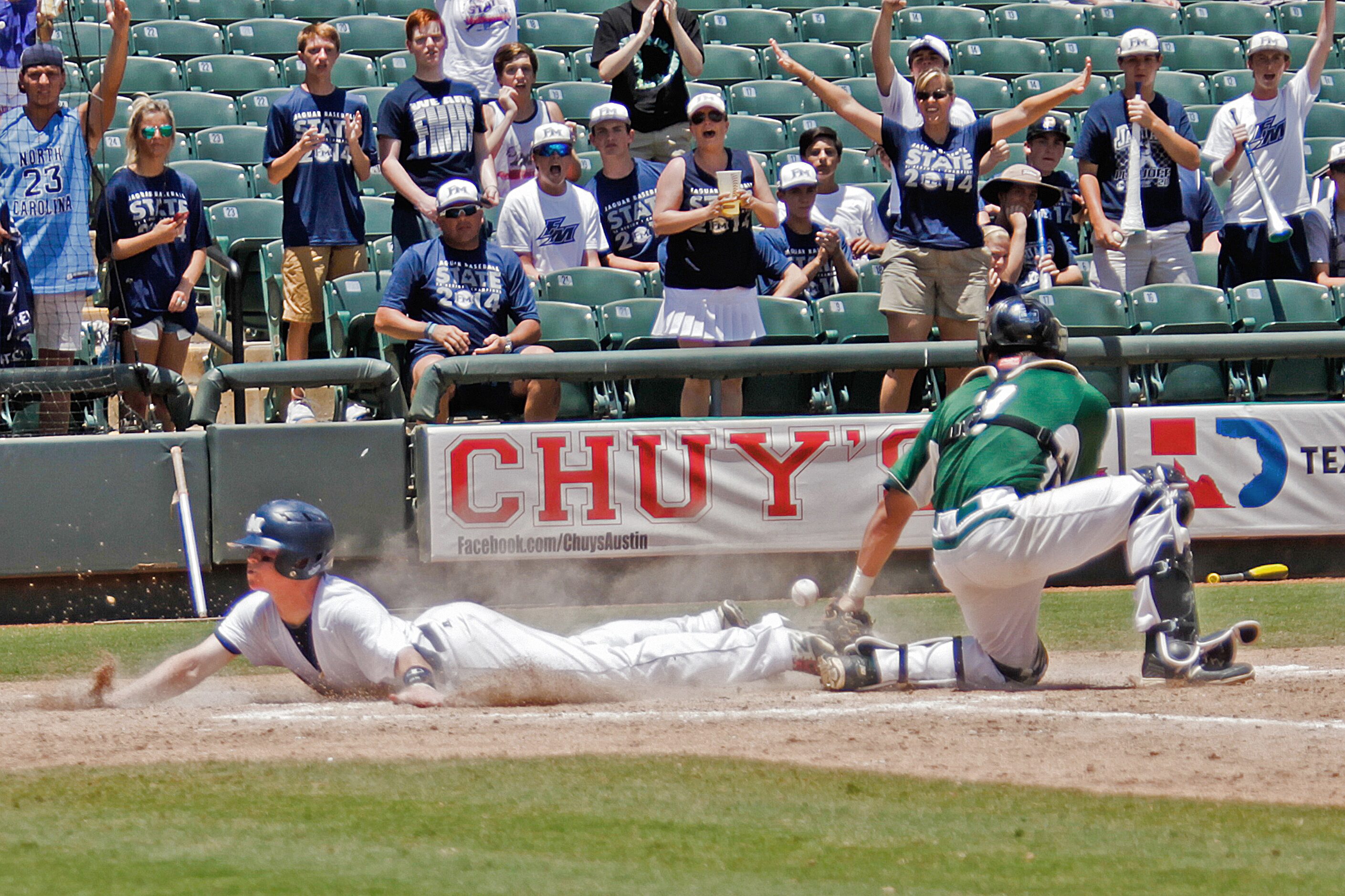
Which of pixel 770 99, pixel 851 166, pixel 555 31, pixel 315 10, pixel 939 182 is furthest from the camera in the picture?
pixel 315 10

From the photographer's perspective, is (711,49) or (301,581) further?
(711,49)

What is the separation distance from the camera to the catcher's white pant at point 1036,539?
536 centimetres

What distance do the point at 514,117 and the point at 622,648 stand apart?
18.0ft

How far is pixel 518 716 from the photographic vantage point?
5309 millimetres

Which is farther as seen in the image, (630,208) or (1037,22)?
(1037,22)

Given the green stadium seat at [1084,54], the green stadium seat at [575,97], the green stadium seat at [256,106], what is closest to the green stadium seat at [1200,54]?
the green stadium seat at [1084,54]

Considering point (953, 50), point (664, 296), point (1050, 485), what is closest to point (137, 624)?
point (664, 296)

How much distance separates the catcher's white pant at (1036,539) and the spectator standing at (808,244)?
4368mm

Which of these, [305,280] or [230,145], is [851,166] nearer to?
[305,280]

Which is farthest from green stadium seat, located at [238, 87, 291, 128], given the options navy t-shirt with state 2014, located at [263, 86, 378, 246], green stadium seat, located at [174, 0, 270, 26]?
navy t-shirt with state 2014, located at [263, 86, 378, 246]

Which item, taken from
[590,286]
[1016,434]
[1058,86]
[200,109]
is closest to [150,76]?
[200,109]

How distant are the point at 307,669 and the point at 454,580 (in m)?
2.45

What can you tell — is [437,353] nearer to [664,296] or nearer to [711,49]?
[664,296]

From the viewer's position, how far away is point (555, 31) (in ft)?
46.6
